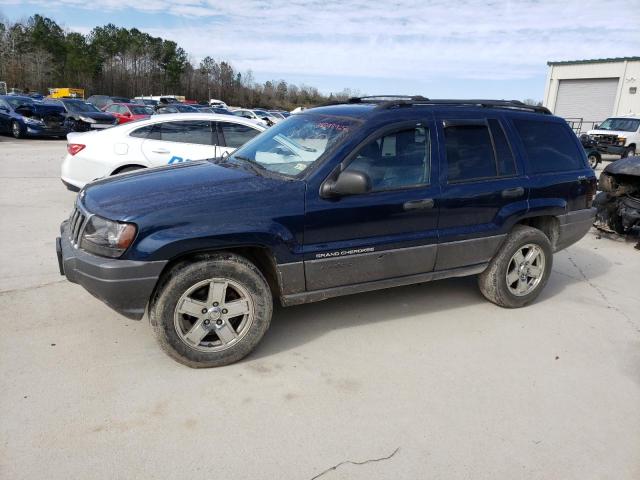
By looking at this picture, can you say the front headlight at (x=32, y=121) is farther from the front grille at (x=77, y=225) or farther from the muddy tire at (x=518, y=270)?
the muddy tire at (x=518, y=270)

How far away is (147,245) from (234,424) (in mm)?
1212

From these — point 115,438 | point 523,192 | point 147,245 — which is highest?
point 523,192

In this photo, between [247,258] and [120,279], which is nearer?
[120,279]

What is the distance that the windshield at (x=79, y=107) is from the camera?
799 inches

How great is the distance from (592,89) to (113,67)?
65.1 meters

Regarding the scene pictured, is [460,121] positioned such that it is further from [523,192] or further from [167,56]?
[167,56]

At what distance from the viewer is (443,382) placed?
3.38m

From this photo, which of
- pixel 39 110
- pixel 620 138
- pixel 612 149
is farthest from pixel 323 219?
pixel 620 138

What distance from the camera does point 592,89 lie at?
3766 centimetres

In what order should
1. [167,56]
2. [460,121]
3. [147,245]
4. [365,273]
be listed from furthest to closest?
[167,56] < [460,121] < [365,273] < [147,245]

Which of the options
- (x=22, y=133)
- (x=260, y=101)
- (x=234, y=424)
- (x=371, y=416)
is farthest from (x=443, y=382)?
(x=260, y=101)

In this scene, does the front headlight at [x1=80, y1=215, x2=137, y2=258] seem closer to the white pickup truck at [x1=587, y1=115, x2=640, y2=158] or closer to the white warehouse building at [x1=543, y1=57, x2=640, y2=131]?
the white pickup truck at [x1=587, y1=115, x2=640, y2=158]

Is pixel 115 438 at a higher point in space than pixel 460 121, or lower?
lower

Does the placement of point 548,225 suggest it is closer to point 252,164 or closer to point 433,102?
point 433,102
